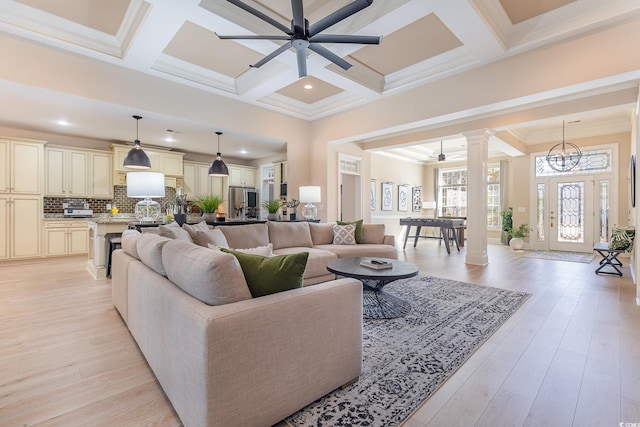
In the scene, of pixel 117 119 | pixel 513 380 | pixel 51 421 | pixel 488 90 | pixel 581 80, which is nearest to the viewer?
pixel 51 421

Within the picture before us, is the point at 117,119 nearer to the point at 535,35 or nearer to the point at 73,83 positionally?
the point at 73,83

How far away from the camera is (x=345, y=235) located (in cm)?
466

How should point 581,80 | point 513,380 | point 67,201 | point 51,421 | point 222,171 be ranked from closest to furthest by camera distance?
1. point 51,421
2. point 513,380
3. point 581,80
4. point 222,171
5. point 67,201

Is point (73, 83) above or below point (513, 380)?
above

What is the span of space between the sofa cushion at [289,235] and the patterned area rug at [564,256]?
5.34 metres

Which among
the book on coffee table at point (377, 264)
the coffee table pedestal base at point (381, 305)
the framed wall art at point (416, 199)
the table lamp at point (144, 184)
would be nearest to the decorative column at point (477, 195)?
the coffee table pedestal base at point (381, 305)

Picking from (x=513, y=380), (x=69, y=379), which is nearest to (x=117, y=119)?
(x=69, y=379)

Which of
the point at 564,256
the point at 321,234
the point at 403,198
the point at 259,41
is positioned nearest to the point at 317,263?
the point at 321,234

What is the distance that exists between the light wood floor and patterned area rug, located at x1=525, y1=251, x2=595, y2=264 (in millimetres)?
2949

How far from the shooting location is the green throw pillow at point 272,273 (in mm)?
→ 1511

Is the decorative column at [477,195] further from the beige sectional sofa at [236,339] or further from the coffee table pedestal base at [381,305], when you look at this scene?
the beige sectional sofa at [236,339]

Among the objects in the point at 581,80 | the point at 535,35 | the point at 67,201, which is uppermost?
the point at 535,35

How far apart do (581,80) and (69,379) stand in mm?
5580

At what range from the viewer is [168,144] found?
712 cm
